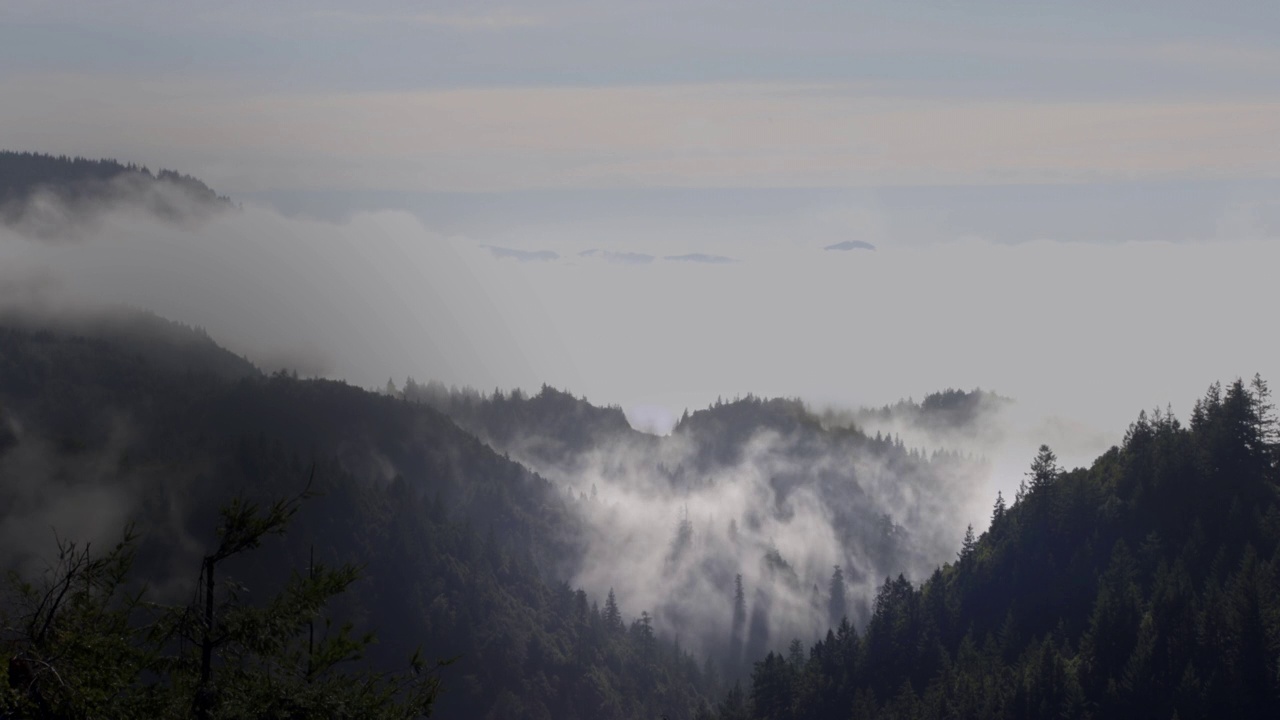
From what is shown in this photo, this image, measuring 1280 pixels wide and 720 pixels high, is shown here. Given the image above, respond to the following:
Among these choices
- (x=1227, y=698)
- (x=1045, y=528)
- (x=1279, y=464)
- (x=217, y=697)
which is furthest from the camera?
Answer: (x=1045, y=528)

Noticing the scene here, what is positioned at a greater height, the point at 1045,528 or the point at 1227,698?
the point at 1045,528

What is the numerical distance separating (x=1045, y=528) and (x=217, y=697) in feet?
601

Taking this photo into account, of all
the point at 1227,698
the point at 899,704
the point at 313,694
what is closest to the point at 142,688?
the point at 313,694

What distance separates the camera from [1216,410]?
181875 millimetres

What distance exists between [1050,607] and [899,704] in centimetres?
2698

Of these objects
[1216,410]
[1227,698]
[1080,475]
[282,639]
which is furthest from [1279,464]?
[282,639]

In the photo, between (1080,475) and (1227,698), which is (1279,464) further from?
(1227,698)

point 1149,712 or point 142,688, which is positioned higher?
point 142,688

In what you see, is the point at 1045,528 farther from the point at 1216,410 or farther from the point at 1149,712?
the point at 1149,712

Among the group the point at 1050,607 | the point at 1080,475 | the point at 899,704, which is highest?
the point at 1080,475

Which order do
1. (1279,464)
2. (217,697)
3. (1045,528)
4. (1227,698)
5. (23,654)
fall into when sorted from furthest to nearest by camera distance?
(1045,528) < (1279,464) < (1227,698) < (217,697) < (23,654)

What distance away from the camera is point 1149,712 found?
152875mm

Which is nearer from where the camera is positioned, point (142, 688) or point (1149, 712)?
point (142, 688)

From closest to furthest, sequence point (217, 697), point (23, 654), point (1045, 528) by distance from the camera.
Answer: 1. point (23, 654)
2. point (217, 697)
3. point (1045, 528)
